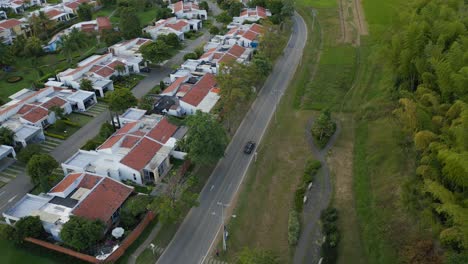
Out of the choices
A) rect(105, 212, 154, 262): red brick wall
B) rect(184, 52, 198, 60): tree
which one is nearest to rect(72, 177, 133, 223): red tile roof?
rect(105, 212, 154, 262): red brick wall

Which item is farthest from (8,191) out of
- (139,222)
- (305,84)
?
(305,84)

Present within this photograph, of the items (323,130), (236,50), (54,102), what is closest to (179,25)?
(236,50)

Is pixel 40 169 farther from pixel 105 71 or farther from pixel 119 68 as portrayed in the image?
pixel 119 68

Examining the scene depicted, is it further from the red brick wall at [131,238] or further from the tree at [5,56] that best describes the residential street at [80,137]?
the tree at [5,56]

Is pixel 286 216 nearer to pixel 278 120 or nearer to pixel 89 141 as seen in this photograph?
pixel 278 120

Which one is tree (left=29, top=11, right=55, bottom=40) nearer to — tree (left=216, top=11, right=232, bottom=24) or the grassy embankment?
tree (left=216, top=11, right=232, bottom=24)

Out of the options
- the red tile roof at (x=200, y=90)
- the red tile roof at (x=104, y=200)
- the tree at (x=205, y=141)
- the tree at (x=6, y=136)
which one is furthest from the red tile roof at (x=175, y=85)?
the red tile roof at (x=104, y=200)
